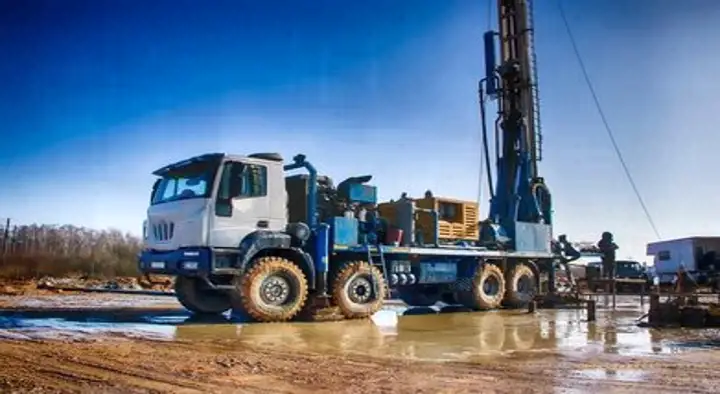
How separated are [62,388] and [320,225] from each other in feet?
24.3

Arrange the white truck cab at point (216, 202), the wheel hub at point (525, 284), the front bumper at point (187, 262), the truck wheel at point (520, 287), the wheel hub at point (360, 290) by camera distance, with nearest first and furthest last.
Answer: the front bumper at point (187, 262)
the white truck cab at point (216, 202)
the wheel hub at point (360, 290)
the truck wheel at point (520, 287)
the wheel hub at point (525, 284)

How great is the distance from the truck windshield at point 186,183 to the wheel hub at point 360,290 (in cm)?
357

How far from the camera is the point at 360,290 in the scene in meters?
12.6

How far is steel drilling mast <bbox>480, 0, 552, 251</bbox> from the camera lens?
17781mm

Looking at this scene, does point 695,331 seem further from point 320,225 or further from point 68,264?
point 68,264

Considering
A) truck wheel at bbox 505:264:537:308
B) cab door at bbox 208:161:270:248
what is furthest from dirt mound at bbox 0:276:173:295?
cab door at bbox 208:161:270:248

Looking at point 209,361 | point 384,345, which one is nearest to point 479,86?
point 384,345

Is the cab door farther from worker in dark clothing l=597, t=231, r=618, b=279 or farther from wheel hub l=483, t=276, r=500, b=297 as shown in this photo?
worker in dark clothing l=597, t=231, r=618, b=279

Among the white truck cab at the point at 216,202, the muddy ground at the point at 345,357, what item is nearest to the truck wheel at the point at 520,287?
the muddy ground at the point at 345,357

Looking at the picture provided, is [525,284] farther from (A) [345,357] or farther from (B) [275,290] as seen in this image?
(A) [345,357]

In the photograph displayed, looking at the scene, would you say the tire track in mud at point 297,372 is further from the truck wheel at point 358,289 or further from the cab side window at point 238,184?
the truck wheel at point 358,289

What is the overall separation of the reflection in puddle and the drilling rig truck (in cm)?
75

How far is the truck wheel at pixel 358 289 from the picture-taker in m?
12.2

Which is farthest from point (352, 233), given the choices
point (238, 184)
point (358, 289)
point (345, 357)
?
point (345, 357)
